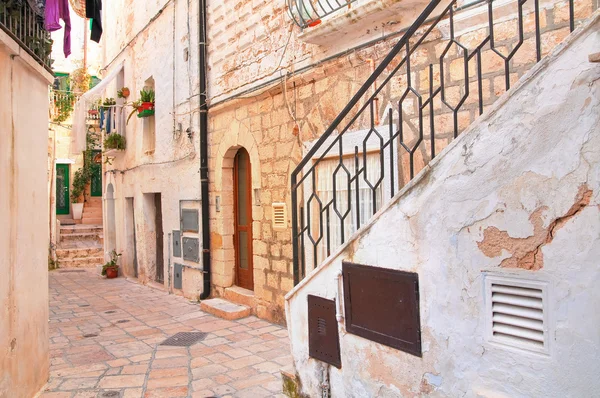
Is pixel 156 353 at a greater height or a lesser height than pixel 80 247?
lesser

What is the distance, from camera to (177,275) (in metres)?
9.42

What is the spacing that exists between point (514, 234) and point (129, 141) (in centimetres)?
1096

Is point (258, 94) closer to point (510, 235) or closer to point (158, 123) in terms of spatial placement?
point (158, 123)

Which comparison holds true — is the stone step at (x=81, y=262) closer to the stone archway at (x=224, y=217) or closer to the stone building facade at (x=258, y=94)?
the stone building facade at (x=258, y=94)

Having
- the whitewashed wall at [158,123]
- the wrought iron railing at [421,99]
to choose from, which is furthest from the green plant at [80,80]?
the wrought iron railing at [421,99]

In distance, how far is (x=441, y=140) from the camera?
14.8ft

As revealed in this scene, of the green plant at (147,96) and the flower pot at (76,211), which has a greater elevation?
the green plant at (147,96)

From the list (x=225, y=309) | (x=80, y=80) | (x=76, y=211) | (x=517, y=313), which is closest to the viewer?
(x=517, y=313)

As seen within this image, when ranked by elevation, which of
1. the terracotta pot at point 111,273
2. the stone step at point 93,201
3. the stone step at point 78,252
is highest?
the stone step at point 93,201

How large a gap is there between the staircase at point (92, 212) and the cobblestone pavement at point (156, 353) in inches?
429

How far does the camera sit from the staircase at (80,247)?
49.5 feet

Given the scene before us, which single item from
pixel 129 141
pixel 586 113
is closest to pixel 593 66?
pixel 586 113

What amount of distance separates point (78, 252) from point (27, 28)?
1244 centimetres

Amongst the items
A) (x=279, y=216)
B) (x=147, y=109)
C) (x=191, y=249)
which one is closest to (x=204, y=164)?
(x=191, y=249)
